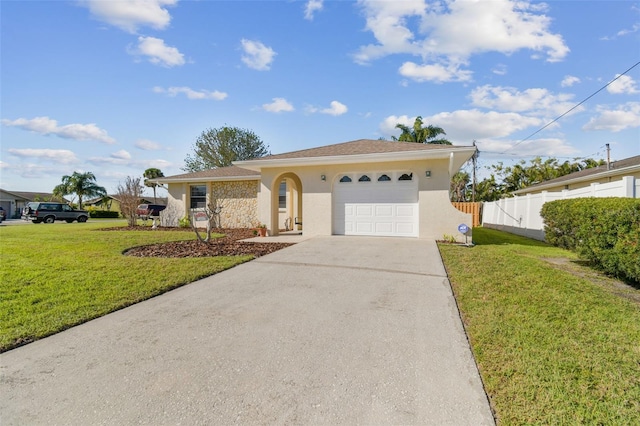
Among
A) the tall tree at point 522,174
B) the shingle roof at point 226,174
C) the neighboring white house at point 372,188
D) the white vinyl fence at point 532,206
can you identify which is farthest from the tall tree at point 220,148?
the white vinyl fence at point 532,206

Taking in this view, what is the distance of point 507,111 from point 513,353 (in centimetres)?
2089

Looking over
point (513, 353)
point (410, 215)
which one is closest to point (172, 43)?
point (410, 215)

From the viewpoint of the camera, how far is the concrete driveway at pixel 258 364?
88.6 inches

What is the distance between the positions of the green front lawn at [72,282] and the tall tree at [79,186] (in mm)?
41932

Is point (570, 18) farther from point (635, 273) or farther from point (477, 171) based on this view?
point (477, 171)

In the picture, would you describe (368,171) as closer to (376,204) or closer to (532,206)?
(376,204)

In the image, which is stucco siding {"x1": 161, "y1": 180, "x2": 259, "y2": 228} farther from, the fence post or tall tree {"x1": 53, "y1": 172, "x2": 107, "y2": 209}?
tall tree {"x1": 53, "y1": 172, "x2": 107, "y2": 209}

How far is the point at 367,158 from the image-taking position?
11.3m

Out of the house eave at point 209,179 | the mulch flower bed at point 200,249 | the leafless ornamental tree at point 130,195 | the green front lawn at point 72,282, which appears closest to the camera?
the green front lawn at point 72,282

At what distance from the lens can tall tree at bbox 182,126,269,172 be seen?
3959cm

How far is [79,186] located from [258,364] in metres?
52.7

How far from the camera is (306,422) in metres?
2.13

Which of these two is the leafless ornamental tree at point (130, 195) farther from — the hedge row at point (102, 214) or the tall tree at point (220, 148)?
the hedge row at point (102, 214)

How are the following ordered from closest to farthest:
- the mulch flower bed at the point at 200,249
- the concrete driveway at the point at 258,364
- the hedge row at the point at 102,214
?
the concrete driveway at the point at 258,364 < the mulch flower bed at the point at 200,249 < the hedge row at the point at 102,214
